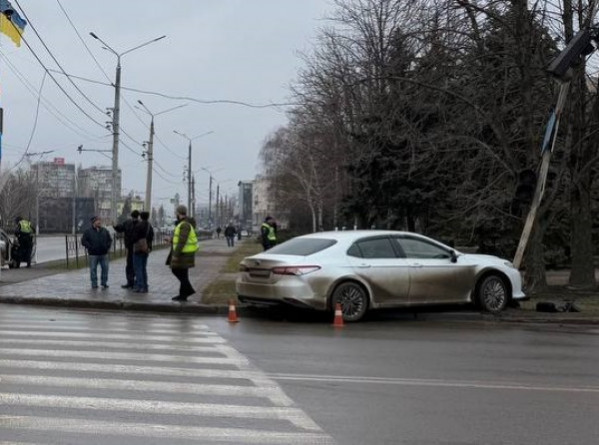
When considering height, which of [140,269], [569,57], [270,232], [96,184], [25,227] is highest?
[96,184]

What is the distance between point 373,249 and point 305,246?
48.2 inches

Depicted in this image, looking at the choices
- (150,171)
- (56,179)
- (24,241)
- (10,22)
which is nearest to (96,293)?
Result: (10,22)

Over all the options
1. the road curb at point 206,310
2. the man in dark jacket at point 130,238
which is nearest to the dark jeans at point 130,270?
the man in dark jacket at point 130,238

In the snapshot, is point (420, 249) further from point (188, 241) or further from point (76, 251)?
point (76, 251)

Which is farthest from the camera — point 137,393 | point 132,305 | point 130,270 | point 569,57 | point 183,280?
point 130,270

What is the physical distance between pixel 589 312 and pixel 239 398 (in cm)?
1007

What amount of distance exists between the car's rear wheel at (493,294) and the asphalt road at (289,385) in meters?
1.83

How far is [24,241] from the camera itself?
23.3 m

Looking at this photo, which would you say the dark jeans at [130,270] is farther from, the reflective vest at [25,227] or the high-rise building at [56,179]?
the high-rise building at [56,179]

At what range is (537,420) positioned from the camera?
6.16 meters

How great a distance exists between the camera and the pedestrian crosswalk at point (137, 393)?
5.46m

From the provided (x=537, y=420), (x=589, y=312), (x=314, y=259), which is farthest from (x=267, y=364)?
(x=589, y=312)

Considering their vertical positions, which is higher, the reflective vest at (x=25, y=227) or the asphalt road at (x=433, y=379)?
the reflective vest at (x=25, y=227)

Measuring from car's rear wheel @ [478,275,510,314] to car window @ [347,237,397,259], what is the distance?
196 cm
